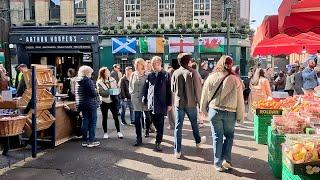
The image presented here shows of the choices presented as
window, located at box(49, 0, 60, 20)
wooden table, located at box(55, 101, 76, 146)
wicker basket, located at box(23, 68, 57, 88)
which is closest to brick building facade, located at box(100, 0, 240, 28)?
window, located at box(49, 0, 60, 20)

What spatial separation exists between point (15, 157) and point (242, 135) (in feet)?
17.2

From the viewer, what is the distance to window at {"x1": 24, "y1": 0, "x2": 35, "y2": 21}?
74.9 ft

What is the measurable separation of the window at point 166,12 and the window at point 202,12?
1260mm

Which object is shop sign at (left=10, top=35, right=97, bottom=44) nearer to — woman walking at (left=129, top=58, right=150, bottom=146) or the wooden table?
the wooden table

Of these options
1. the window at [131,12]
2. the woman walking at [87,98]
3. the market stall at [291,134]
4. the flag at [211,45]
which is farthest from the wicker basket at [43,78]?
the window at [131,12]

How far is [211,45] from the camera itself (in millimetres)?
20625

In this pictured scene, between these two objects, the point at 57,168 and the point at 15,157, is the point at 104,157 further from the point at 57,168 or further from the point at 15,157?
the point at 15,157

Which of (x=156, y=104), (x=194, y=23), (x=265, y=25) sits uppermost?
(x=194, y=23)

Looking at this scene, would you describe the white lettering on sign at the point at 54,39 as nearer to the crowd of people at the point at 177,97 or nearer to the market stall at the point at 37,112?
the crowd of people at the point at 177,97

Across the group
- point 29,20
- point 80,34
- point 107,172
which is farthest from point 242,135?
point 29,20

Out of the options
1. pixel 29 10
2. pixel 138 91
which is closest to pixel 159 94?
pixel 138 91

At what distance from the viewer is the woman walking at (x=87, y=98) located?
7.95 m

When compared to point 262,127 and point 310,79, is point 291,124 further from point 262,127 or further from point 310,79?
point 310,79

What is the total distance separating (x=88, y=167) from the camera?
6684 millimetres
